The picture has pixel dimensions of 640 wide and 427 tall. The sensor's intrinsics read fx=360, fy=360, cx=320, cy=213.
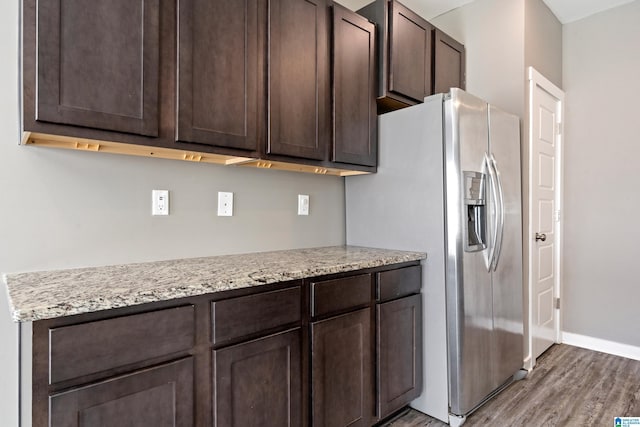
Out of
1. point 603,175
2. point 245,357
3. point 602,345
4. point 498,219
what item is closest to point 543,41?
point 603,175

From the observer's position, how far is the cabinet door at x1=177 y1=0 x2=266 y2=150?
148 centimetres

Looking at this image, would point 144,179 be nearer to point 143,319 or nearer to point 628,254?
point 143,319

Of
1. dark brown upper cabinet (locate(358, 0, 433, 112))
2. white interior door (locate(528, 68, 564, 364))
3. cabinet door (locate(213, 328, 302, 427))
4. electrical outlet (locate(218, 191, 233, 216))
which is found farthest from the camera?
white interior door (locate(528, 68, 564, 364))

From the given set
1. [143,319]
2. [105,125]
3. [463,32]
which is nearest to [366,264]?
[143,319]

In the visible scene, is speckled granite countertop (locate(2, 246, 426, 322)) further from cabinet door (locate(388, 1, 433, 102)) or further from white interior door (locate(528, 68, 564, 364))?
white interior door (locate(528, 68, 564, 364))

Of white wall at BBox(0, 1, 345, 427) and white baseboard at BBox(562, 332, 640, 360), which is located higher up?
white wall at BBox(0, 1, 345, 427)

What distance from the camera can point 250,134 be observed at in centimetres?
A: 169

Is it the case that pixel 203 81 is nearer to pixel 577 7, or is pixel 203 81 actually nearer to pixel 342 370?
pixel 342 370

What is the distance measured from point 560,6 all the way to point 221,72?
296 centimetres

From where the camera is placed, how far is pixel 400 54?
2.31 metres

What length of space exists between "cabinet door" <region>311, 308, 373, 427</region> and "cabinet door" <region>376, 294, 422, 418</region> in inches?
3.2

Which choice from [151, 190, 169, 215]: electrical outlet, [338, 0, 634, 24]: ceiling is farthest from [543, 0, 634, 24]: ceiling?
[151, 190, 169, 215]: electrical outlet

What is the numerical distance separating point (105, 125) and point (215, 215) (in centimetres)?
72

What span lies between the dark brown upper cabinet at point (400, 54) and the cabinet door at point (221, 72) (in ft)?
2.86
